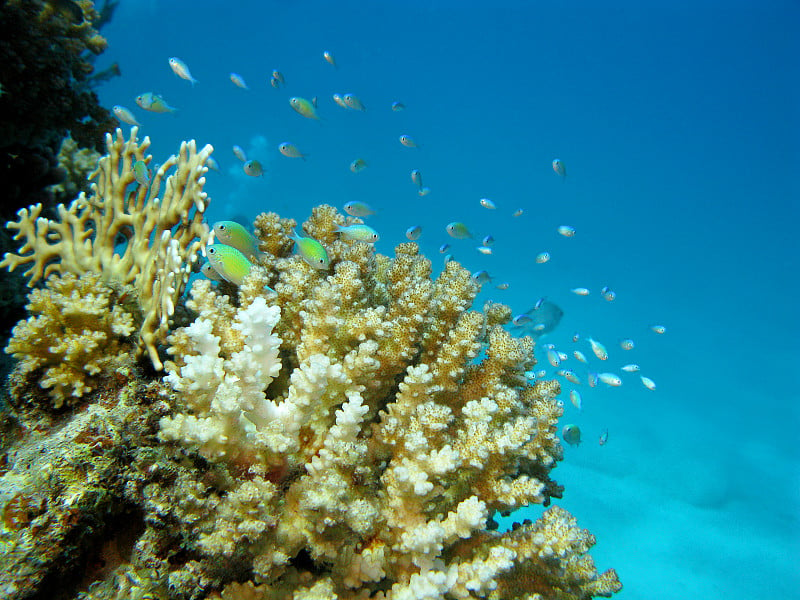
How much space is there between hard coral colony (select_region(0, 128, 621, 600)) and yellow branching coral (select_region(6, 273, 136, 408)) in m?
0.01

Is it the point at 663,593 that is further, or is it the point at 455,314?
the point at 663,593

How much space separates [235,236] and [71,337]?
1199 mm

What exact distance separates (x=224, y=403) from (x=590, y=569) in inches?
86.3

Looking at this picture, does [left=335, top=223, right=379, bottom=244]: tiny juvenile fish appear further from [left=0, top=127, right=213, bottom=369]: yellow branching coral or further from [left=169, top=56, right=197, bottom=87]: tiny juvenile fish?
[left=169, top=56, right=197, bottom=87]: tiny juvenile fish

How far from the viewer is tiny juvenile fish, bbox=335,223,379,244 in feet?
12.6

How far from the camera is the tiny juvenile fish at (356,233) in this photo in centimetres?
383

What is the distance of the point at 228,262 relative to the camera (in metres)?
2.67

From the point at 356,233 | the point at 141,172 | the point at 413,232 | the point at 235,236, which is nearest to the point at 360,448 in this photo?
the point at 235,236

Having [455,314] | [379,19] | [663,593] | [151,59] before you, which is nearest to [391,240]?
[151,59]

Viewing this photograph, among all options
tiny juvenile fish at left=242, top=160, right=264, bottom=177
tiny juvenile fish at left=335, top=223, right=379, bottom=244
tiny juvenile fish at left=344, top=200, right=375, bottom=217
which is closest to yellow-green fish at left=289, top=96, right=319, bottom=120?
tiny juvenile fish at left=242, top=160, right=264, bottom=177

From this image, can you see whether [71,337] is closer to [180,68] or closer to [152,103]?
[152,103]

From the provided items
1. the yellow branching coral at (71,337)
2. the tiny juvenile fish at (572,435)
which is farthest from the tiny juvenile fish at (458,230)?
the yellow branching coral at (71,337)

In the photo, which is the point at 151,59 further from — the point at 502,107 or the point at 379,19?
the point at 502,107

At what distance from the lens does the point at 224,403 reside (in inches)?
72.6
